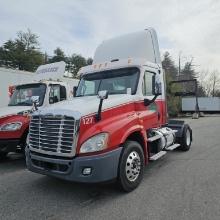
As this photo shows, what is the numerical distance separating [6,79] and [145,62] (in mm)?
9748

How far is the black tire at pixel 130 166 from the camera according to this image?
5.32 meters

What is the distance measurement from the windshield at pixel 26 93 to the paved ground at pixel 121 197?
2201 mm

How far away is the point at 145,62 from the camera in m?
6.76

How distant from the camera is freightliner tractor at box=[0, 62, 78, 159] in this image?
296 inches

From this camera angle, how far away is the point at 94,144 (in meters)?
4.98

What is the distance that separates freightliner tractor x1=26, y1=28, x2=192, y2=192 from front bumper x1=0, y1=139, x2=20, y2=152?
75.0 inches

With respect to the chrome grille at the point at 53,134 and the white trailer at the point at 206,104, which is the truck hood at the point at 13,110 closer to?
the chrome grille at the point at 53,134

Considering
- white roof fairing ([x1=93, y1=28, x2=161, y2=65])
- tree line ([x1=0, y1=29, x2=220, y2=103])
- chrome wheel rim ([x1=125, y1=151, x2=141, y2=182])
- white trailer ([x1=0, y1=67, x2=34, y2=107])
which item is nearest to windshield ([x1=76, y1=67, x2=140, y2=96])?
white roof fairing ([x1=93, y1=28, x2=161, y2=65])

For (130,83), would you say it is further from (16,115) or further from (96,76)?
(16,115)

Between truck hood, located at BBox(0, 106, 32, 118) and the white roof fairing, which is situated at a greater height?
the white roof fairing

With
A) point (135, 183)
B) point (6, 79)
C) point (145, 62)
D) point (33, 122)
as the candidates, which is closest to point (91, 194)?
point (135, 183)

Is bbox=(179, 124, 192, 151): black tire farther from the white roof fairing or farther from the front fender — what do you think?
the front fender

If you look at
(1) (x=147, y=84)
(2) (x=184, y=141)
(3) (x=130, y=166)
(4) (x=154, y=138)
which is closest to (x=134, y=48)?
Answer: (1) (x=147, y=84)

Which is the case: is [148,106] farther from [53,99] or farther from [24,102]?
[24,102]
